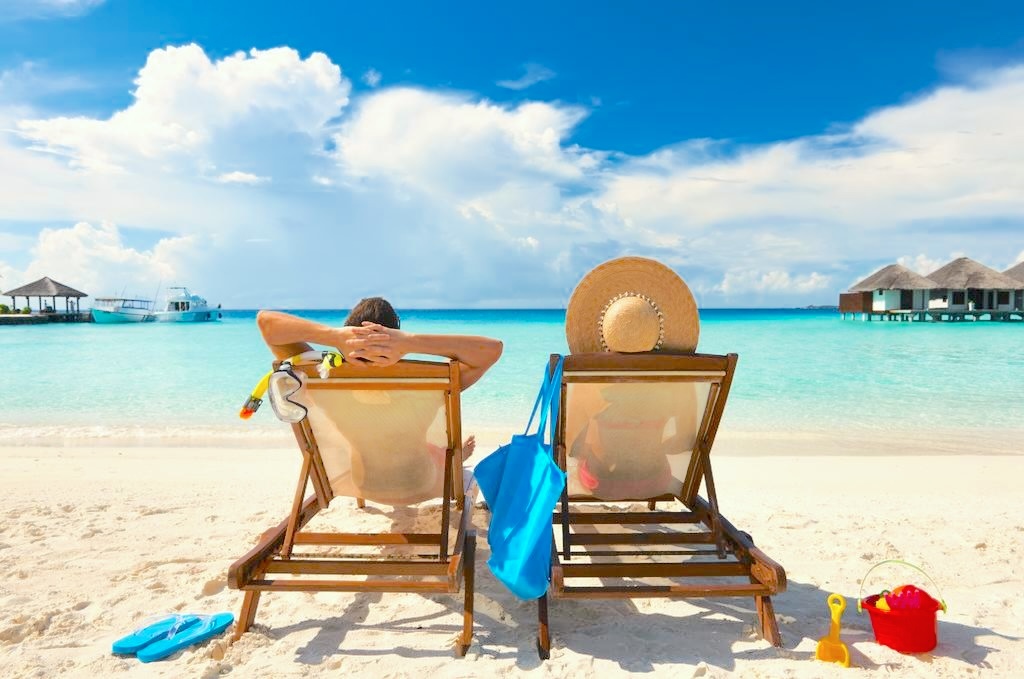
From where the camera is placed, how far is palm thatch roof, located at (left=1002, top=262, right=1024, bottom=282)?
37.6 metres

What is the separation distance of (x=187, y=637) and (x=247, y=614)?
0.21 meters

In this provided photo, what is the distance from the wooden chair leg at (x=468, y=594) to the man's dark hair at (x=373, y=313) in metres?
0.93

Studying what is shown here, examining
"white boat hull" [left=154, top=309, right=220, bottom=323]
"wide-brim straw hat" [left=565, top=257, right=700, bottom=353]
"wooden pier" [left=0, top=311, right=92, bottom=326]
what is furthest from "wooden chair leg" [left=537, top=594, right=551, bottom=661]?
"white boat hull" [left=154, top=309, right=220, bottom=323]

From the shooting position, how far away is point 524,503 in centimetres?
243

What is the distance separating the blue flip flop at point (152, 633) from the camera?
229 cm

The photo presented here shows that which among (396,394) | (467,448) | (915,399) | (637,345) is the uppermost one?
(637,345)

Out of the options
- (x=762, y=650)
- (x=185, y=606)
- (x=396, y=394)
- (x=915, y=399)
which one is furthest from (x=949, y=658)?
(x=915, y=399)

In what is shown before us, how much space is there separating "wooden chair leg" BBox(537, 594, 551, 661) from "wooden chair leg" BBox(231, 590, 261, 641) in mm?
1086

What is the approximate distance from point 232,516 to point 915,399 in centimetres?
1013

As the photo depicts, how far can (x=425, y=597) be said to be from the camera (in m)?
2.83

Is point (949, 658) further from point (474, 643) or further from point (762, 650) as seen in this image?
point (474, 643)

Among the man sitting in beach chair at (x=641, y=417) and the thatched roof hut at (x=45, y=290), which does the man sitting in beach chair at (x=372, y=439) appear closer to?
the man sitting in beach chair at (x=641, y=417)

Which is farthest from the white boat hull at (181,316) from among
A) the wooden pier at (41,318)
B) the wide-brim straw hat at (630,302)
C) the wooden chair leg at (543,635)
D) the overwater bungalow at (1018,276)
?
the overwater bungalow at (1018,276)

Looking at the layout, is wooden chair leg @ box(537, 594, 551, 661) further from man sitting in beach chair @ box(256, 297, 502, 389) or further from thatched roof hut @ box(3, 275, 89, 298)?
thatched roof hut @ box(3, 275, 89, 298)
